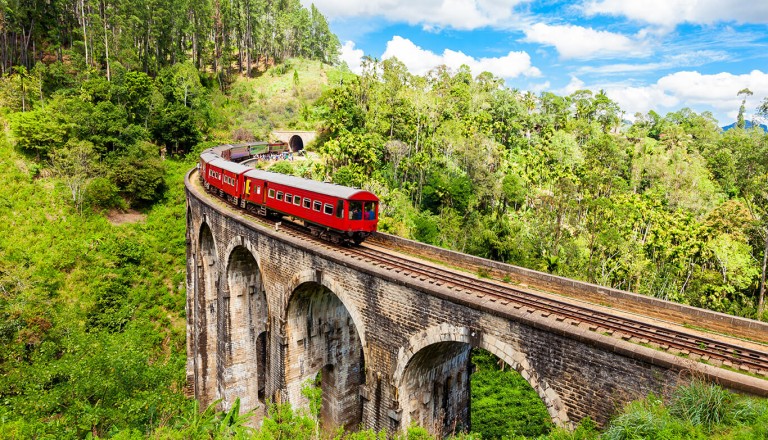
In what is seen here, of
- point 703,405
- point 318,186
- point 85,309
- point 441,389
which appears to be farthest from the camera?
point 85,309

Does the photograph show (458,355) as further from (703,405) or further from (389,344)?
(703,405)

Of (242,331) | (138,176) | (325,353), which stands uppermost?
(138,176)

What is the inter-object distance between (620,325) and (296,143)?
54472 mm

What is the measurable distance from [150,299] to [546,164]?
49.2 m

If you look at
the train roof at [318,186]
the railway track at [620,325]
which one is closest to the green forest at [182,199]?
the railway track at [620,325]

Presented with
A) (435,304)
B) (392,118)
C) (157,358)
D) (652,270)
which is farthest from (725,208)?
(157,358)

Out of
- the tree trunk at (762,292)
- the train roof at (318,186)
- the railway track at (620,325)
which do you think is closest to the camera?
the railway track at (620,325)

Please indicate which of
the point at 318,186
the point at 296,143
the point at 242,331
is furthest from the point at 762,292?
the point at 296,143

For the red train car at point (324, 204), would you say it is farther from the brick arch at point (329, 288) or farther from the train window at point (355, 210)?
the brick arch at point (329, 288)

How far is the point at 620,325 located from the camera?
11000 millimetres

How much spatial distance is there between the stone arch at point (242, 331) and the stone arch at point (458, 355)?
12.5 m

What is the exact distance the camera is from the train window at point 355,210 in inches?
680

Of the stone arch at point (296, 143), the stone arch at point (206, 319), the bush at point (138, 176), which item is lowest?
the stone arch at point (206, 319)

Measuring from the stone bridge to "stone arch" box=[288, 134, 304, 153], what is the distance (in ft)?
114
